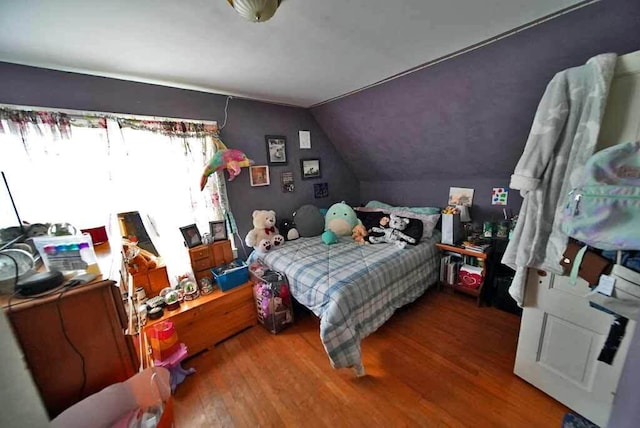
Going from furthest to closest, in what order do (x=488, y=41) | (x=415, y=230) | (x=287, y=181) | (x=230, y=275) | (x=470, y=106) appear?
1. (x=287, y=181)
2. (x=415, y=230)
3. (x=230, y=275)
4. (x=470, y=106)
5. (x=488, y=41)

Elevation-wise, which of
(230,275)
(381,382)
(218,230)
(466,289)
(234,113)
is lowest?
(381,382)

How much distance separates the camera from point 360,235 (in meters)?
2.59

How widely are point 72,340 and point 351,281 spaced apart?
4.76 ft

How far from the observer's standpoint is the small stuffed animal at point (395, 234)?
238 cm

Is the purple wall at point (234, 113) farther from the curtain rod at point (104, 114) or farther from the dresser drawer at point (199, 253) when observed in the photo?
the dresser drawer at point (199, 253)

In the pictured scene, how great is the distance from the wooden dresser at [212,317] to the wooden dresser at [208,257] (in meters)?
0.24

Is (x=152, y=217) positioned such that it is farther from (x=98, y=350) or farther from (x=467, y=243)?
(x=467, y=243)

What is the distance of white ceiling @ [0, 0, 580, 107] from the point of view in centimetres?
105

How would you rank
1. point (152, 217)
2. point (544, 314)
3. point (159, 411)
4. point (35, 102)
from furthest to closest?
point (152, 217)
point (35, 102)
point (544, 314)
point (159, 411)

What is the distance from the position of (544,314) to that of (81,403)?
2262mm

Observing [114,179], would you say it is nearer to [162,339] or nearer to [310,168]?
[162,339]

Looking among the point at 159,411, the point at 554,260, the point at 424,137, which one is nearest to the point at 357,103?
the point at 424,137

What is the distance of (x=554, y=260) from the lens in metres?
1.17

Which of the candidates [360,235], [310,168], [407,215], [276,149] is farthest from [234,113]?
[407,215]
